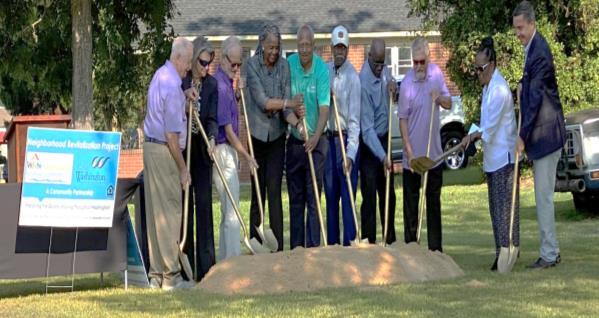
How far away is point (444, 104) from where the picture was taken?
41.7 feet

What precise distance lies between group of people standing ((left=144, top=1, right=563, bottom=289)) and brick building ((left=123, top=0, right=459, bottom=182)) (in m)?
24.4

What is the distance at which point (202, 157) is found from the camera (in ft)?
38.7

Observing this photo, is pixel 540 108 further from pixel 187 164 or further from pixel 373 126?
pixel 187 164

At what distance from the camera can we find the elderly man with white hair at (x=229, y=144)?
12.0 meters

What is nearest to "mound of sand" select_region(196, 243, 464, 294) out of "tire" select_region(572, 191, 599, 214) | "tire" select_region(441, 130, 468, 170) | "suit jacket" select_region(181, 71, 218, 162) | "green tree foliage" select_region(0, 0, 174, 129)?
"suit jacket" select_region(181, 71, 218, 162)

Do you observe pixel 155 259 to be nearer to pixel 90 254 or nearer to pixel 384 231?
pixel 90 254

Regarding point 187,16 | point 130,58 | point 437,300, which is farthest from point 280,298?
point 187,16

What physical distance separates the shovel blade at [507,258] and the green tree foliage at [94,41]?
12.3 m

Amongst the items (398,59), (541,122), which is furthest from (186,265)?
(398,59)

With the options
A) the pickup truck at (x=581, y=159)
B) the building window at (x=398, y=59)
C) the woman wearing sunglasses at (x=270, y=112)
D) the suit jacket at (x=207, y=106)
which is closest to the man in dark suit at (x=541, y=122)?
the woman wearing sunglasses at (x=270, y=112)

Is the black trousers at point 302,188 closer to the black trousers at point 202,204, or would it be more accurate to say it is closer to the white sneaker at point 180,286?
the black trousers at point 202,204

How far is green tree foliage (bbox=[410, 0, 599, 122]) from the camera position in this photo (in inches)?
1067

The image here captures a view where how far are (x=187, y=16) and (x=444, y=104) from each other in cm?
2928

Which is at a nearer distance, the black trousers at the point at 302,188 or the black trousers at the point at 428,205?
the black trousers at the point at 302,188
